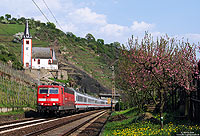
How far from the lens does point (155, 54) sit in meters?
17.3

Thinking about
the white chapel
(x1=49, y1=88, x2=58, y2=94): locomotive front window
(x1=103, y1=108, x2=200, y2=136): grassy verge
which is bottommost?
(x1=103, y1=108, x2=200, y2=136): grassy verge

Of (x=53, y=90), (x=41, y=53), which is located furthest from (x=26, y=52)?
(x=53, y=90)

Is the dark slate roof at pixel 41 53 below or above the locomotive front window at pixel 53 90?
above

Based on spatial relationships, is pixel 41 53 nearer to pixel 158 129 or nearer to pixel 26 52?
pixel 26 52

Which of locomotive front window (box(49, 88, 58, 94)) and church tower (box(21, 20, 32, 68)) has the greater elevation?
church tower (box(21, 20, 32, 68))

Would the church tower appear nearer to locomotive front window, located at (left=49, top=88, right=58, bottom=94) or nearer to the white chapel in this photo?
the white chapel

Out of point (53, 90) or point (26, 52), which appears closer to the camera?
point (53, 90)

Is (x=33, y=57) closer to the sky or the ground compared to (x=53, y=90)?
closer to the sky

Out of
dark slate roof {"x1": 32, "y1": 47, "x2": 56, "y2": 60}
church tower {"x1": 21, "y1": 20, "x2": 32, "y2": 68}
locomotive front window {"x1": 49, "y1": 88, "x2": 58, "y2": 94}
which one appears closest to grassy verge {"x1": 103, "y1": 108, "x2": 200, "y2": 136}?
locomotive front window {"x1": 49, "y1": 88, "x2": 58, "y2": 94}

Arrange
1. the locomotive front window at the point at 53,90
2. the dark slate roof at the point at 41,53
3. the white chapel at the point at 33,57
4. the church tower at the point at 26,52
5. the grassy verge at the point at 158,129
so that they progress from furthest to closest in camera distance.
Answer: the dark slate roof at the point at 41,53
the white chapel at the point at 33,57
the church tower at the point at 26,52
the locomotive front window at the point at 53,90
the grassy verge at the point at 158,129

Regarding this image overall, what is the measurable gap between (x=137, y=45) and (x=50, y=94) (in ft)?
35.7

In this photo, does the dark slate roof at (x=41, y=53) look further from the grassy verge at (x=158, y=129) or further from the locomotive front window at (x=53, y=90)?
the grassy verge at (x=158, y=129)

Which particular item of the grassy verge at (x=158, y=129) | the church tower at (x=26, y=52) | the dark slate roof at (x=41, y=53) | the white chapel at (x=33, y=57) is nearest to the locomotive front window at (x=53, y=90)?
the grassy verge at (x=158, y=129)

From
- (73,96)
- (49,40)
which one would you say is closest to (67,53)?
(49,40)
